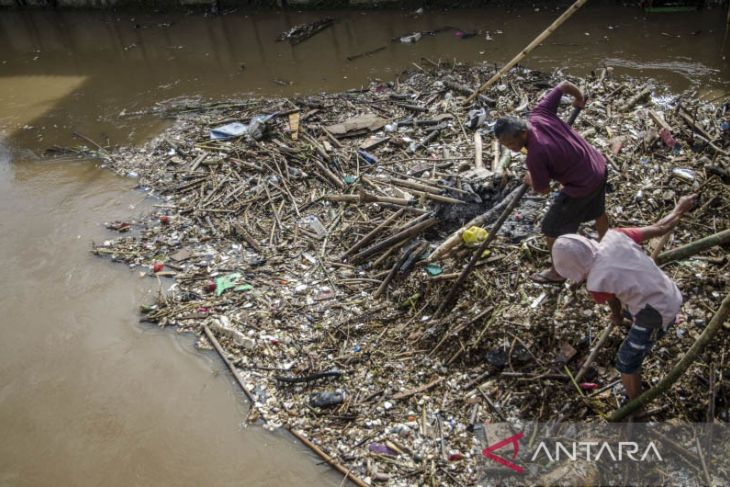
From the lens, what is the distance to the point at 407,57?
10.4 metres

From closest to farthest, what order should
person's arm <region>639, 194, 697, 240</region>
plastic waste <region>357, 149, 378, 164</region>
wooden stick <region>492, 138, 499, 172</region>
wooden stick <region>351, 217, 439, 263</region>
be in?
person's arm <region>639, 194, 697, 240</region>
wooden stick <region>351, 217, 439, 263</region>
wooden stick <region>492, 138, 499, 172</region>
plastic waste <region>357, 149, 378, 164</region>

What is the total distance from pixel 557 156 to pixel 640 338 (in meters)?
1.40

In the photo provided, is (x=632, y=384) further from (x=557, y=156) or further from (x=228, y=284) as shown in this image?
(x=228, y=284)

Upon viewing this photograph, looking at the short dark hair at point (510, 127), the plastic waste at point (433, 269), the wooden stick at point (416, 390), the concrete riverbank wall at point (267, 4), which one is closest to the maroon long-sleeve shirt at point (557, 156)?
the short dark hair at point (510, 127)

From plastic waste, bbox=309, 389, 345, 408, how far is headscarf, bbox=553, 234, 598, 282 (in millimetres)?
2092

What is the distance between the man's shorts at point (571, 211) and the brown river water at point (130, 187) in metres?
2.63

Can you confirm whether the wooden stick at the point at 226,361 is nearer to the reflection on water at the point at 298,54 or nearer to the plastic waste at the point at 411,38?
the reflection on water at the point at 298,54

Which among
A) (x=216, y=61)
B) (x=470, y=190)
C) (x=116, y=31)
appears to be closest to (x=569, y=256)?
(x=470, y=190)

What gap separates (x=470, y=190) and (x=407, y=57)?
6015 mm

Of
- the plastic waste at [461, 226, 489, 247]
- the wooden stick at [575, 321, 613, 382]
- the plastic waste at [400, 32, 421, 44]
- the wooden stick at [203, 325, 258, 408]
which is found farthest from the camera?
the plastic waste at [400, 32, 421, 44]

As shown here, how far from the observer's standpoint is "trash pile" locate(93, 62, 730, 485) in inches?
151

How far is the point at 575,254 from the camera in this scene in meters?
3.06

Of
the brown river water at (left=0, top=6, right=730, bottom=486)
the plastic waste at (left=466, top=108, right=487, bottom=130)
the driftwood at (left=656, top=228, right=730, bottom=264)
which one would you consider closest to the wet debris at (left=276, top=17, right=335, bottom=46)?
the brown river water at (left=0, top=6, right=730, bottom=486)

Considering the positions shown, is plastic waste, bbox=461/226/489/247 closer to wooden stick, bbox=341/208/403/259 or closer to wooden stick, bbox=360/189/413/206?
wooden stick, bbox=341/208/403/259
